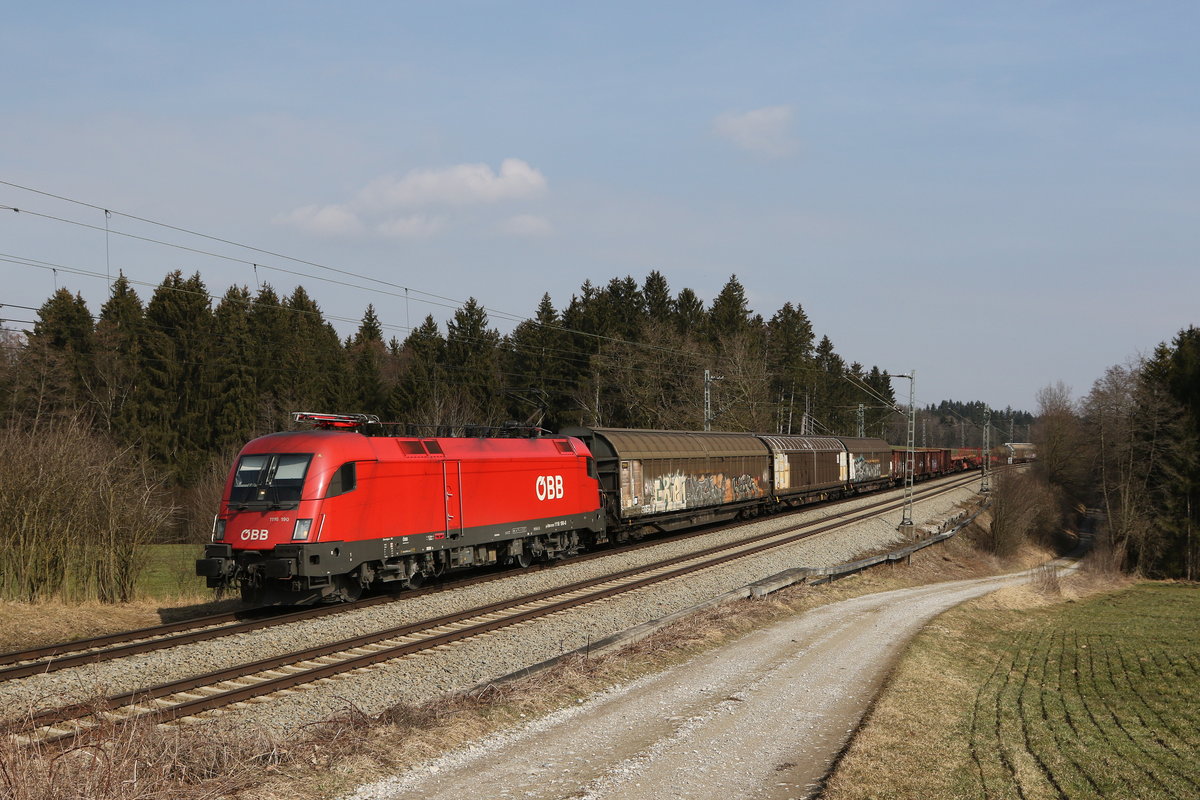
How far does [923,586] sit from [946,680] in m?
15.4

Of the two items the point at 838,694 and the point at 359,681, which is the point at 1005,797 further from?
the point at 359,681

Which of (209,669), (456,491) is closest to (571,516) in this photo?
(456,491)

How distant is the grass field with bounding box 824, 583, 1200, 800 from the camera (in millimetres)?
9031

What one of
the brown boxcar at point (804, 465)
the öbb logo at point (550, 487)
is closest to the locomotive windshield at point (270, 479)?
the öbb logo at point (550, 487)

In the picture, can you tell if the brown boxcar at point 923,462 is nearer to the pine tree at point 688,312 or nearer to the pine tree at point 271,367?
the pine tree at point 688,312

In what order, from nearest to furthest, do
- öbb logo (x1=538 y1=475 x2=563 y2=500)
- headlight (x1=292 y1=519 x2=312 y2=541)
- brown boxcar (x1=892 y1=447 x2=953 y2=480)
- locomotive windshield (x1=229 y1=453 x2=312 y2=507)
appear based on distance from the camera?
headlight (x1=292 y1=519 x2=312 y2=541)
locomotive windshield (x1=229 y1=453 x2=312 y2=507)
öbb logo (x1=538 y1=475 x2=563 y2=500)
brown boxcar (x1=892 y1=447 x2=953 y2=480)

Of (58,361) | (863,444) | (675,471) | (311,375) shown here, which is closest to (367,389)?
(311,375)

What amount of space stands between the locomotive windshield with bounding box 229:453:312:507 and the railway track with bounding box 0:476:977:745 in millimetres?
3301

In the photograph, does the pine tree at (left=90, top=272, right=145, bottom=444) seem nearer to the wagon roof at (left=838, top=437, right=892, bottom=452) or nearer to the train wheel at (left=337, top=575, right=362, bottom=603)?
the train wheel at (left=337, top=575, right=362, bottom=603)

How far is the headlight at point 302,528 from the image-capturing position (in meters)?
16.2

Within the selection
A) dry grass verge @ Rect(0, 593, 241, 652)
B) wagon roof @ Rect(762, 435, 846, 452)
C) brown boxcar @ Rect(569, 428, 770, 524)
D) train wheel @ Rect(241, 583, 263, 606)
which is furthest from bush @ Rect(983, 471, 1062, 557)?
train wheel @ Rect(241, 583, 263, 606)

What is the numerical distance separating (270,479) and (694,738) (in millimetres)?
10285

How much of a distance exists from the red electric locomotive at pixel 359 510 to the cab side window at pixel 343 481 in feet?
0.07

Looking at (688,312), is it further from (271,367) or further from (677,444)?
(677,444)
